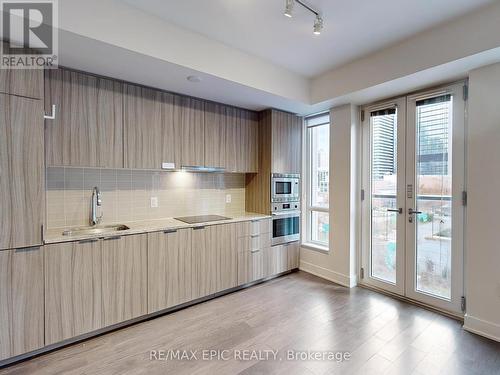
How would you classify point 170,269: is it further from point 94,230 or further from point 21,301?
point 21,301

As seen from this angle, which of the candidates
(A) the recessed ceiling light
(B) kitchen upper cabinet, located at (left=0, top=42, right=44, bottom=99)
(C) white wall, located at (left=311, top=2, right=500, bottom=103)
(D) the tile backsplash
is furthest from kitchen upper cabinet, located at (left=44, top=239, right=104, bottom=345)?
(C) white wall, located at (left=311, top=2, right=500, bottom=103)

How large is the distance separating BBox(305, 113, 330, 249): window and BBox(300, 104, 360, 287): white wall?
0.70ft

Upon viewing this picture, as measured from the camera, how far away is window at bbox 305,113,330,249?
3.85 meters

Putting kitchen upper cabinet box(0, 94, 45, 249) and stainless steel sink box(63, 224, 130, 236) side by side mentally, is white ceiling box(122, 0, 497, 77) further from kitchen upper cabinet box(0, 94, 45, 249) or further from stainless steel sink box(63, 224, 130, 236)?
stainless steel sink box(63, 224, 130, 236)

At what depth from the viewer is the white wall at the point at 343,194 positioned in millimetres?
3348

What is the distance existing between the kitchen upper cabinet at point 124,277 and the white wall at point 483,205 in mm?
3151

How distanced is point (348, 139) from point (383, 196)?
2.86 feet

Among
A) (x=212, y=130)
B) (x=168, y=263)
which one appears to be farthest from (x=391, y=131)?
(x=168, y=263)

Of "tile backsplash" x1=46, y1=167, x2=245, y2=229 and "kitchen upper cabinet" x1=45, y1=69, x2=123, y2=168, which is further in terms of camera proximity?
"tile backsplash" x1=46, y1=167, x2=245, y2=229

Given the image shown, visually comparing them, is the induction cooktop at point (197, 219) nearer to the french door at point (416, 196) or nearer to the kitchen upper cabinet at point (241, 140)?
the kitchen upper cabinet at point (241, 140)

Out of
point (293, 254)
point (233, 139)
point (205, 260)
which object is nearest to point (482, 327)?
point (293, 254)

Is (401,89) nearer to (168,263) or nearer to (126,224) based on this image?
(168,263)

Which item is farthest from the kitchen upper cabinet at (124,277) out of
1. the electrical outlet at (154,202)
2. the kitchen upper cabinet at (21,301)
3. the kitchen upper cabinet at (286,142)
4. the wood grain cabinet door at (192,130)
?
the kitchen upper cabinet at (286,142)

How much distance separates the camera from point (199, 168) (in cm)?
315
